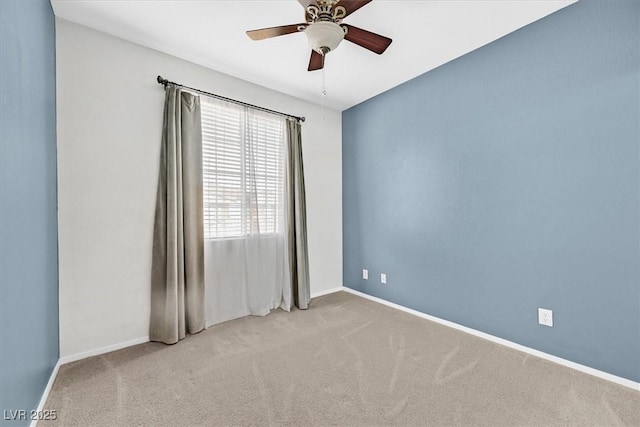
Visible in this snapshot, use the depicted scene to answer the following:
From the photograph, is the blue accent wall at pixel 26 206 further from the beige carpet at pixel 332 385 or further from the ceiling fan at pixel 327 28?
the ceiling fan at pixel 327 28

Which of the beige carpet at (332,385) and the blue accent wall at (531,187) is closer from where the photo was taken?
the beige carpet at (332,385)

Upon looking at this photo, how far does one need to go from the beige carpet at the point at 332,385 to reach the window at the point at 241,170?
113 centimetres

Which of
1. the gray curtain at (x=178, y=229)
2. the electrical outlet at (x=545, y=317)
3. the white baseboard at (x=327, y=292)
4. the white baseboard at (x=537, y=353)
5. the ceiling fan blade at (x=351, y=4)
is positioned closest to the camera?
the ceiling fan blade at (x=351, y=4)

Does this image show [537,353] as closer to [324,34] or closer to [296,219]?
[296,219]

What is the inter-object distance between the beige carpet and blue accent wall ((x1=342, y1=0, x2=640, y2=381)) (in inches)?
15.5

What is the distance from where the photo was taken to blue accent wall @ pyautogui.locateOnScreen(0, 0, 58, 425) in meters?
1.18

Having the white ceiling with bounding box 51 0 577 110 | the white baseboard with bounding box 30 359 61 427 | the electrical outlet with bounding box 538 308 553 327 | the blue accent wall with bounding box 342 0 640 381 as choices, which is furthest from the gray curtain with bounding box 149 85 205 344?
the electrical outlet with bounding box 538 308 553 327

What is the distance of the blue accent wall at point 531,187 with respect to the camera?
185 cm

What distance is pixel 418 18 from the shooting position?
2.14m

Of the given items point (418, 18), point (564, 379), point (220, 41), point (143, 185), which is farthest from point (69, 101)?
point (564, 379)

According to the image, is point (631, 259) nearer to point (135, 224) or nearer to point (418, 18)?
point (418, 18)

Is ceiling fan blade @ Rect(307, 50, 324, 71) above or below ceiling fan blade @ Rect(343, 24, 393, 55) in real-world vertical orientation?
above

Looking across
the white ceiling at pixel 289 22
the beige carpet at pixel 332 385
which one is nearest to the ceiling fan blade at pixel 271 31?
the white ceiling at pixel 289 22

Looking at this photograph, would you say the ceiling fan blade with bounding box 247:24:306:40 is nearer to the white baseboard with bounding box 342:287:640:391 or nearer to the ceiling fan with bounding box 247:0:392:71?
the ceiling fan with bounding box 247:0:392:71
